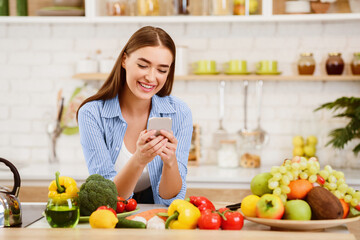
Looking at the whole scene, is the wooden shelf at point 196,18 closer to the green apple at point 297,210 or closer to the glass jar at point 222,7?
the glass jar at point 222,7

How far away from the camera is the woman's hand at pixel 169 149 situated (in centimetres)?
198

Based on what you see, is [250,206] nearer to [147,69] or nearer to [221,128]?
[147,69]

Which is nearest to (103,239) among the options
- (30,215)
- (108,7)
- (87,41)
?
(30,215)

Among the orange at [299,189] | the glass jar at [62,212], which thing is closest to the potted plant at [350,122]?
the orange at [299,189]

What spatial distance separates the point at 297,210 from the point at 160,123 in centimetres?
63

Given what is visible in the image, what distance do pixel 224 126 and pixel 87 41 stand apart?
1.30 metres

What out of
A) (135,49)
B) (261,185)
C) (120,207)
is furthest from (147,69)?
(261,185)

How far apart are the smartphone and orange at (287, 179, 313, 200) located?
52cm

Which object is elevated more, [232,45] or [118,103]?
[232,45]

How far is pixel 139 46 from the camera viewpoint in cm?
225

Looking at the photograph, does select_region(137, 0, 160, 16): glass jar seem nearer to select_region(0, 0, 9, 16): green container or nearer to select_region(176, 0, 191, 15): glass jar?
select_region(176, 0, 191, 15): glass jar

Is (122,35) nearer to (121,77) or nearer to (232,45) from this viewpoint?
(232,45)

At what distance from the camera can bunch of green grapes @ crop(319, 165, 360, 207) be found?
5.11 feet

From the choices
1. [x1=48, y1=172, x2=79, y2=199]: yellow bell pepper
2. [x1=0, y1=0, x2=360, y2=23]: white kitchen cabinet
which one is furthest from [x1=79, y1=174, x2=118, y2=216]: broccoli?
[x1=0, y1=0, x2=360, y2=23]: white kitchen cabinet
